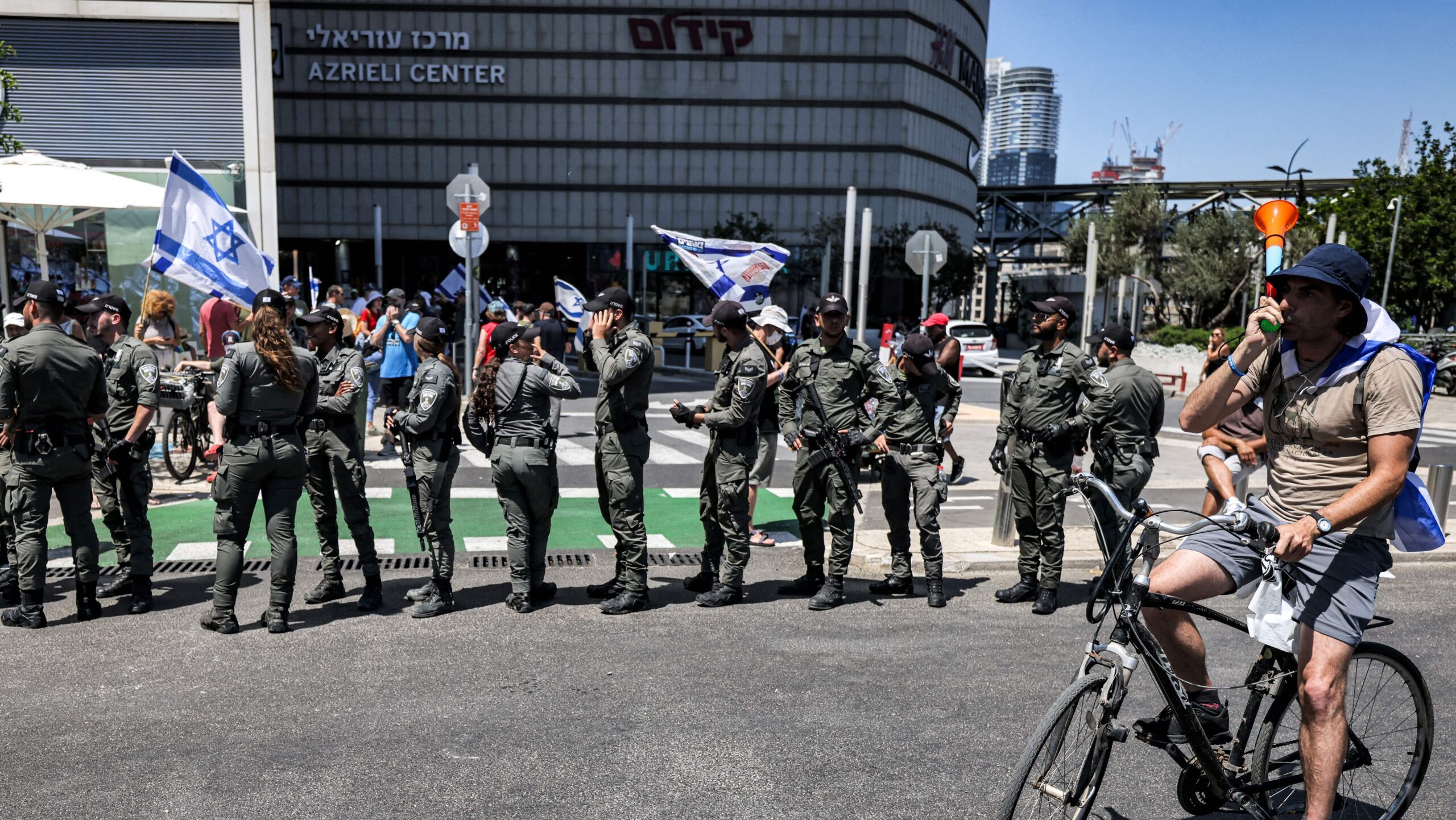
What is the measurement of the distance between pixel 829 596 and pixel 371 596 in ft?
9.10

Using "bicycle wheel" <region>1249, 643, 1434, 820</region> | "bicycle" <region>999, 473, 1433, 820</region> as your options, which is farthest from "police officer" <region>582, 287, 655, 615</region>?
"bicycle wheel" <region>1249, 643, 1434, 820</region>

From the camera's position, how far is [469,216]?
49.0 feet

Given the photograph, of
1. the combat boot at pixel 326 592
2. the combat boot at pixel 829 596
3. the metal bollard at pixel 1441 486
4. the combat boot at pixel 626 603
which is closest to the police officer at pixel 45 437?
the combat boot at pixel 326 592

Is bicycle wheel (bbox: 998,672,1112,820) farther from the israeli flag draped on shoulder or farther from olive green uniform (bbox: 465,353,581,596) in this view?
olive green uniform (bbox: 465,353,581,596)

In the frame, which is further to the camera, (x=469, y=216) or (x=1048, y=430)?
(x=469, y=216)

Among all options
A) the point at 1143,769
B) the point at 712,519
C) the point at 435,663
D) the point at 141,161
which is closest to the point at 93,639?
the point at 435,663

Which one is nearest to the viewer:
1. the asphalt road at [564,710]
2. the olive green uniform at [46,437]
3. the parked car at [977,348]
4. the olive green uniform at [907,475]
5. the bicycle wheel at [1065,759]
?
the bicycle wheel at [1065,759]

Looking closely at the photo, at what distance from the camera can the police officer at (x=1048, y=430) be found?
21.2ft

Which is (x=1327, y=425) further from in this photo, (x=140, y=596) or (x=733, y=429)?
(x=140, y=596)

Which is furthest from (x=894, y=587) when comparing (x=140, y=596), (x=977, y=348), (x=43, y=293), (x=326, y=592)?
(x=977, y=348)

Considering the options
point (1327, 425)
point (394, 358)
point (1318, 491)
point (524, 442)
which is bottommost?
point (524, 442)

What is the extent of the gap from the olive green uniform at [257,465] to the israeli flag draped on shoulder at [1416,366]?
16.4ft

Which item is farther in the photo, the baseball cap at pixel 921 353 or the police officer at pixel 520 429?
the baseball cap at pixel 921 353

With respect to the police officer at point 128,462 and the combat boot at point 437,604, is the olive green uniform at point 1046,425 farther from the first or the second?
the police officer at point 128,462
